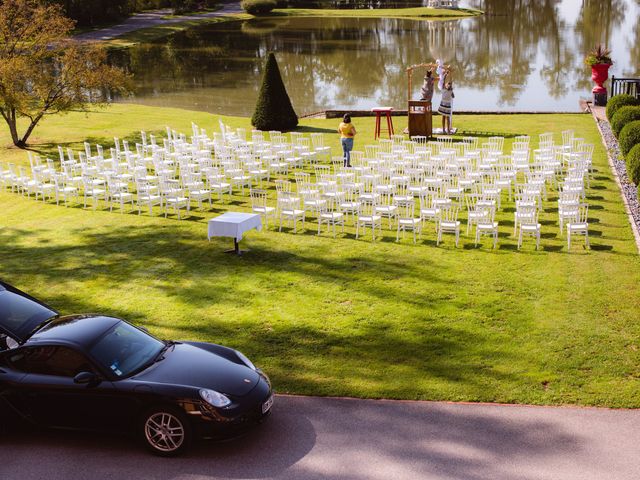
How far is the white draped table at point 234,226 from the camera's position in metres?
17.5

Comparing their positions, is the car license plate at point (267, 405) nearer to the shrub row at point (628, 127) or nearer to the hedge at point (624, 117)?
the shrub row at point (628, 127)

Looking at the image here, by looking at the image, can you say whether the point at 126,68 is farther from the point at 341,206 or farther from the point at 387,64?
the point at 341,206

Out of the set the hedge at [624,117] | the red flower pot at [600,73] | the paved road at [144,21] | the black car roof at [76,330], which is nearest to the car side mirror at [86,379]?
the black car roof at [76,330]

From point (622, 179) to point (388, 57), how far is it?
3906 cm

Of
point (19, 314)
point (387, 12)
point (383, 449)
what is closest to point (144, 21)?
point (387, 12)

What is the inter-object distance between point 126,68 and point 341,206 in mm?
42549

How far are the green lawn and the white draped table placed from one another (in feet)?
1.67

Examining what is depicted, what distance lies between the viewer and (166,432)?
9.65 meters

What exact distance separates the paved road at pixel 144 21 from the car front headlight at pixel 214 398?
216 feet

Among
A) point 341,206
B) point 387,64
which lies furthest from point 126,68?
point 341,206

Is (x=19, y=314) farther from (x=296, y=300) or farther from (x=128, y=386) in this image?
(x=296, y=300)

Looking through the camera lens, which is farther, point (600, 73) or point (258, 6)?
point (258, 6)

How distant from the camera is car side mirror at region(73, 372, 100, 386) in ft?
32.0

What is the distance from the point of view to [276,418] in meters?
10.6
